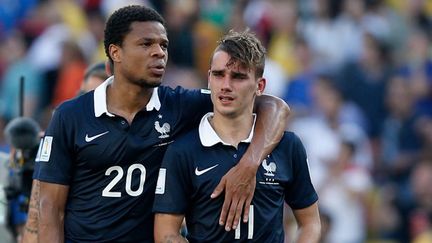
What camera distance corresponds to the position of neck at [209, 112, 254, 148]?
7026 mm

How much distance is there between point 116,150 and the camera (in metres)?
7.12

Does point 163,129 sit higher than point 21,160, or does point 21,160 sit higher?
point 163,129

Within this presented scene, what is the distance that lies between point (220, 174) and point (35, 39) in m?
8.43

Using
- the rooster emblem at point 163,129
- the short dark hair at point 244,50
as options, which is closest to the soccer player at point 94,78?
the rooster emblem at point 163,129

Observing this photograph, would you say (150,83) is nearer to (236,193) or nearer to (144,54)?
(144,54)

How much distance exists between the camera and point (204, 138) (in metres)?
7.02

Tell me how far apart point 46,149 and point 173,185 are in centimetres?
75

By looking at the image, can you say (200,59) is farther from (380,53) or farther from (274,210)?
(274,210)

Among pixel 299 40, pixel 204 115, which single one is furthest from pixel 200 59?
pixel 204 115

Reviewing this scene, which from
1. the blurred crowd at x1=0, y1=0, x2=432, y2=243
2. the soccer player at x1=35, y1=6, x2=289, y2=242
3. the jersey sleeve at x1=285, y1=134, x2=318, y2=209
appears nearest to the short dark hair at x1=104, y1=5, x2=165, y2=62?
the soccer player at x1=35, y1=6, x2=289, y2=242

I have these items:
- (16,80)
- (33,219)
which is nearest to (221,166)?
(33,219)

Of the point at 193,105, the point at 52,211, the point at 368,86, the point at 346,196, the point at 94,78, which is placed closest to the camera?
the point at 52,211

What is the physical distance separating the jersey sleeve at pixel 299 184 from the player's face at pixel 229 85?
0.43 meters

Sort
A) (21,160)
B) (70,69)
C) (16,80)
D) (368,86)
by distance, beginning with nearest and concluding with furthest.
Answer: (21,160), (70,69), (16,80), (368,86)
